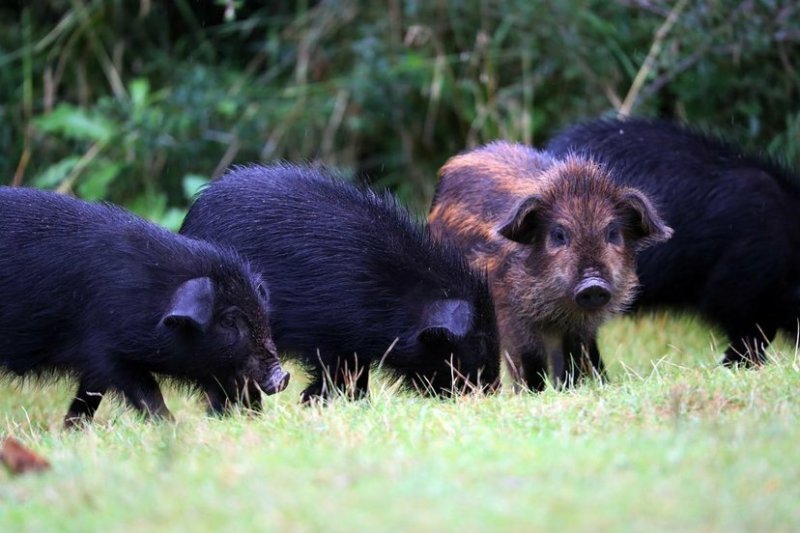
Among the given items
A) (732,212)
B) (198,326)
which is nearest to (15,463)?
(198,326)

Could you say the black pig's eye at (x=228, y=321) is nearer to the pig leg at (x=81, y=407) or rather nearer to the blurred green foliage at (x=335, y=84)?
the pig leg at (x=81, y=407)

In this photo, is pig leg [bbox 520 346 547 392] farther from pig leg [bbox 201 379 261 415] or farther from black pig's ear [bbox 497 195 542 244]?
pig leg [bbox 201 379 261 415]

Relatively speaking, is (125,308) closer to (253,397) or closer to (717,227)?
(253,397)

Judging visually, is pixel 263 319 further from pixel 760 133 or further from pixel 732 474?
pixel 760 133

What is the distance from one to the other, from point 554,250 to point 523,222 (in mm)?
244

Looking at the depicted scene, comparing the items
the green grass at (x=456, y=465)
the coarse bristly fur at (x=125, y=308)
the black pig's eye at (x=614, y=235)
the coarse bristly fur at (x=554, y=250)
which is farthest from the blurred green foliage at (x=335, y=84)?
the green grass at (x=456, y=465)

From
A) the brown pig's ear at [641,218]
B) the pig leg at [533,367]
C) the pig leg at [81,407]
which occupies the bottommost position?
the pig leg at [81,407]

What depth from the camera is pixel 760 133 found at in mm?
11531

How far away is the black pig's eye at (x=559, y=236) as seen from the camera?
7.47 m

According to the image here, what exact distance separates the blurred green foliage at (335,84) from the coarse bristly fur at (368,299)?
4.44 m

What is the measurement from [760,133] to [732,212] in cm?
326

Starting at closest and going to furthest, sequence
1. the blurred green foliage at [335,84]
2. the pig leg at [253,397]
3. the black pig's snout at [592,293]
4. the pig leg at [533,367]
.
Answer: the pig leg at [253,397]
the black pig's snout at [592,293]
the pig leg at [533,367]
the blurred green foliage at [335,84]

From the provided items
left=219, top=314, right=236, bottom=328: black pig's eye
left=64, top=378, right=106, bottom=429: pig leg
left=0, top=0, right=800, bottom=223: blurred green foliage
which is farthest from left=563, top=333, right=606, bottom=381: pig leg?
left=0, top=0, right=800, bottom=223: blurred green foliage

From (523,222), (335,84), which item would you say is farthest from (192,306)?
(335,84)
